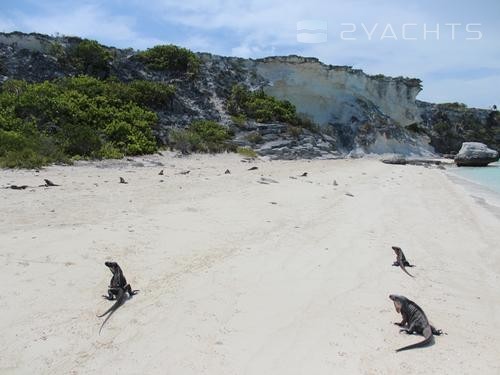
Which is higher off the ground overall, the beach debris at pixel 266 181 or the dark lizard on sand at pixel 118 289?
the beach debris at pixel 266 181

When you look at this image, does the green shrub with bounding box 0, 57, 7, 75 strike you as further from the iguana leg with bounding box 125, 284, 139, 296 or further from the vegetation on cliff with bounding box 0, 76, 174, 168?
the iguana leg with bounding box 125, 284, 139, 296

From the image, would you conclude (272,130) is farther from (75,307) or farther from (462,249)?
(75,307)

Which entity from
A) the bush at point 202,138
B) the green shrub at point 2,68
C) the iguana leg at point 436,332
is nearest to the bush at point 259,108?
the bush at point 202,138

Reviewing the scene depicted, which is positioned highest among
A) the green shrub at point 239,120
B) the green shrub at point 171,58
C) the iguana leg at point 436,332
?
the green shrub at point 171,58

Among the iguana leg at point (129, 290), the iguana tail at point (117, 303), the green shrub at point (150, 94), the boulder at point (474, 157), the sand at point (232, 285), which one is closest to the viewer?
the sand at point (232, 285)

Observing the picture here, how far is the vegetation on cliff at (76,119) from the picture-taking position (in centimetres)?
1378

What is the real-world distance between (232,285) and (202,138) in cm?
1588

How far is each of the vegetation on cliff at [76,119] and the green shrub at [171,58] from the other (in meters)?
3.15

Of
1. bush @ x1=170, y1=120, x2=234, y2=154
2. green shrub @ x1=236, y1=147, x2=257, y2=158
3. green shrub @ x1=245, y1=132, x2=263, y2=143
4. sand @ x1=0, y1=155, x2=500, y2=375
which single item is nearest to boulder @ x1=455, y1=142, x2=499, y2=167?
green shrub @ x1=245, y1=132, x2=263, y2=143

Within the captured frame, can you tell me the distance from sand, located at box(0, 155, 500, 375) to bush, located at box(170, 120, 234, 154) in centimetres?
932

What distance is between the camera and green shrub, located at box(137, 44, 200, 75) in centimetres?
2550

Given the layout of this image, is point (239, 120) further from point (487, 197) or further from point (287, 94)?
point (487, 197)

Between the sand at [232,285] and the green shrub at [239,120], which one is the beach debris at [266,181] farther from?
the green shrub at [239,120]

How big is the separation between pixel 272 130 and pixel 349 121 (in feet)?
33.1
